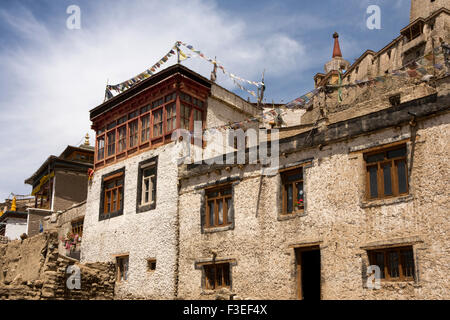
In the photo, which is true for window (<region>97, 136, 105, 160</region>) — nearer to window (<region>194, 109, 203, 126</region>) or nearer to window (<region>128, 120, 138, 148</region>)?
window (<region>128, 120, 138, 148</region>)

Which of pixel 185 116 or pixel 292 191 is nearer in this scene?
pixel 292 191

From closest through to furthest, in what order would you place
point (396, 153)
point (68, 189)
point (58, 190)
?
point (396, 153)
point (58, 190)
point (68, 189)

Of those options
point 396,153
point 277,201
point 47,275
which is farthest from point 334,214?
point 47,275

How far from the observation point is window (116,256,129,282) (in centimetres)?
2363

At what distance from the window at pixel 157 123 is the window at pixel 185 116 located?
1.24 meters

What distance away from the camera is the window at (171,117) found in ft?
76.6

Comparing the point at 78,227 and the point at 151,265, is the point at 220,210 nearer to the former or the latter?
the point at 151,265

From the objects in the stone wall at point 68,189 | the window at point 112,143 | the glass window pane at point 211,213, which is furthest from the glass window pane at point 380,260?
the stone wall at point 68,189

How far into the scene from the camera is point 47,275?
2102 centimetres

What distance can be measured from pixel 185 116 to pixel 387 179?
1109 centimetres

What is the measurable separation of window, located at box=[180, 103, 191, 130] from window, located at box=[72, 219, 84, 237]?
10534 millimetres

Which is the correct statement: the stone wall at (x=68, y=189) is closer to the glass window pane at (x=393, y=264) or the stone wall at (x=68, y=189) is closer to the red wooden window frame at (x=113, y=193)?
the red wooden window frame at (x=113, y=193)

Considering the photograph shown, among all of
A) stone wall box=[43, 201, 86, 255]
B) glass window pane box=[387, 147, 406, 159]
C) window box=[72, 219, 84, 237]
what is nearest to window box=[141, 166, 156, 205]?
stone wall box=[43, 201, 86, 255]
